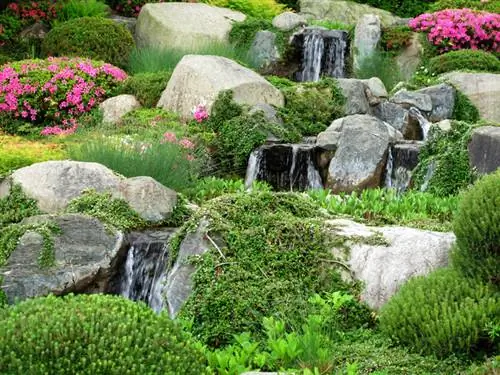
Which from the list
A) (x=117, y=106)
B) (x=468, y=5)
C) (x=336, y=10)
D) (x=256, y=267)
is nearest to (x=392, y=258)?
(x=256, y=267)

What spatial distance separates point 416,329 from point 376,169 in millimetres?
6109

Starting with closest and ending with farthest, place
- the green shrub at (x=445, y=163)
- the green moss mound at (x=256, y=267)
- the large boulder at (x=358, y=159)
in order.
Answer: the green moss mound at (x=256, y=267) → the green shrub at (x=445, y=163) → the large boulder at (x=358, y=159)

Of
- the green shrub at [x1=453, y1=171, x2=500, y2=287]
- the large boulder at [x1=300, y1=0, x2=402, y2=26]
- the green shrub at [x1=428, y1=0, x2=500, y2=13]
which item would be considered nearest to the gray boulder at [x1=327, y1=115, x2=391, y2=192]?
the green shrub at [x1=453, y1=171, x2=500, y2=287]

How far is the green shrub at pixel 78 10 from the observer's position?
1875 centimetres

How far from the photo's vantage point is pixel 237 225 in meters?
7.41

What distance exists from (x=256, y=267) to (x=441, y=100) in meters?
8.57

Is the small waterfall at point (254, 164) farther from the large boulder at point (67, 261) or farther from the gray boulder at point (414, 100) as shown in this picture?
the large boulder at point (67, 261)

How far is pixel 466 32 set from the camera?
1811 cm

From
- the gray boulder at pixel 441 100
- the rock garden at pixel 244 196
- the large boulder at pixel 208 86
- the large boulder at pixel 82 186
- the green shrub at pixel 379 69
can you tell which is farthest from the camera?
the green shrub at pixel 379 69

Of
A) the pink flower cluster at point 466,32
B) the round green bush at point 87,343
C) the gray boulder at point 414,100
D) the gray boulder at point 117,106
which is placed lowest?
Answer: the gray boulder at point 117,106

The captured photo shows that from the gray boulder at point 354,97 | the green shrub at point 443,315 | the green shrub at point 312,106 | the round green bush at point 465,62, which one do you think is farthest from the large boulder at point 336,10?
the green shrub at point 443,315

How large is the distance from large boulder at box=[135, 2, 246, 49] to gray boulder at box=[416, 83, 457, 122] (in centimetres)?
501

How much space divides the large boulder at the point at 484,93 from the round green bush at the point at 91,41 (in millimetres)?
6388

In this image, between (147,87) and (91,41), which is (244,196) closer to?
(147,87)
